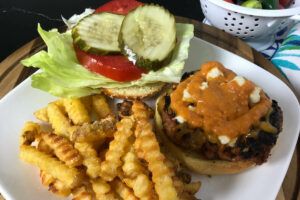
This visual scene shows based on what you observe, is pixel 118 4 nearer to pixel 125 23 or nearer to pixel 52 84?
pixel 125 23

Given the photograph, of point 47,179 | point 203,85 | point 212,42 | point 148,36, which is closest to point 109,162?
point 47,179

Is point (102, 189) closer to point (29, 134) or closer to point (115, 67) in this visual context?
point (29, 134)

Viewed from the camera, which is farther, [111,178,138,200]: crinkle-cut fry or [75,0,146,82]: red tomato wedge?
[75,0,146,82]: red tomato wedge

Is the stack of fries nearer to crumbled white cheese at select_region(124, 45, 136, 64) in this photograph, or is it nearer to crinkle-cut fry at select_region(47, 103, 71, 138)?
crinkle-cut fry at select_region(47, 103, 71, 138)

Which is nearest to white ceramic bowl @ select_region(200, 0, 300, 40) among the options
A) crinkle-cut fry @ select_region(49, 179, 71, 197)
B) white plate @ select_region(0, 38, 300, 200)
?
white plate @ select_region(0, 38, 300, 200)

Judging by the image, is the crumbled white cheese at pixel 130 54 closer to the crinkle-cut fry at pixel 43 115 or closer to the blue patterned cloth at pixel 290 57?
the crinkle-cut fry at pixel 43 115

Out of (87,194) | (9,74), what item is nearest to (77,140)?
(87,194)
